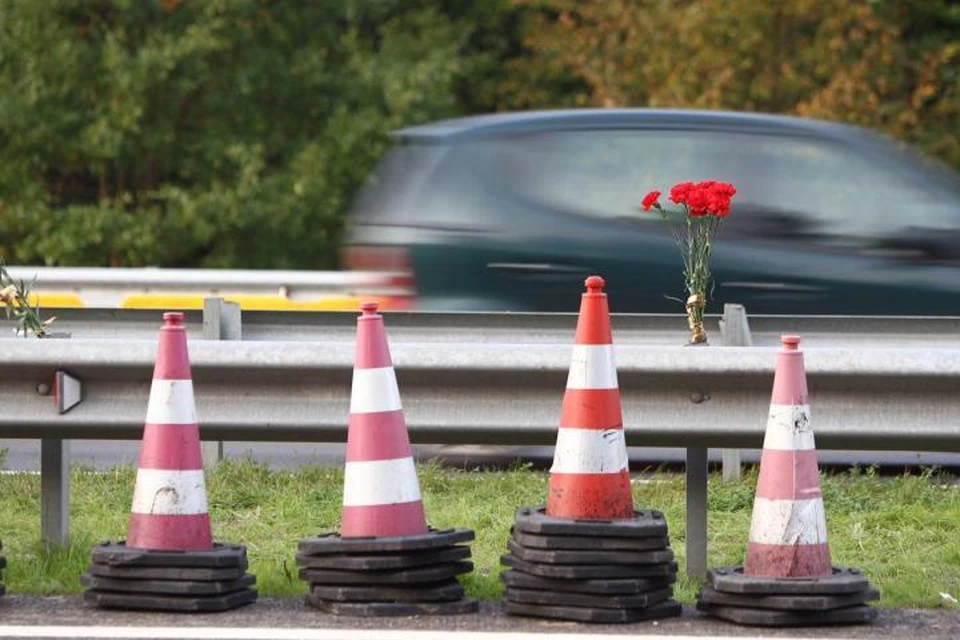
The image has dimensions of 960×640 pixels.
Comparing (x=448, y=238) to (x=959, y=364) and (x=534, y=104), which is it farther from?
(x=534, y=104)

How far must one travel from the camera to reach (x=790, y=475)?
5594 millimetres

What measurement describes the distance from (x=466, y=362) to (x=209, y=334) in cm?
270

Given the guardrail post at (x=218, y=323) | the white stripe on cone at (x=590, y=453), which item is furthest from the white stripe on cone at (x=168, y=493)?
the guardrail post at (x=218, y=323)

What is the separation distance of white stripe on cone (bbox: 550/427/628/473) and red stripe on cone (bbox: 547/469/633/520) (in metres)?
0.02

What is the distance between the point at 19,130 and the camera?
83.5 feet

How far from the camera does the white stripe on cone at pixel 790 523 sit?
5578 millimetres

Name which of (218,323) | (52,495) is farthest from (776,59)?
(52,495)

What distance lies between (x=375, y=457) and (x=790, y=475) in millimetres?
1156

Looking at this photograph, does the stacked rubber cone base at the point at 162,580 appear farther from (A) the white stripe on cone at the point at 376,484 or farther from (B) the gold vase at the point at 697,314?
(B) the gold vase at the point at 697,314

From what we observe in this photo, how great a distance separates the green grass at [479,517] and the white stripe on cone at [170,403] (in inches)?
24.2

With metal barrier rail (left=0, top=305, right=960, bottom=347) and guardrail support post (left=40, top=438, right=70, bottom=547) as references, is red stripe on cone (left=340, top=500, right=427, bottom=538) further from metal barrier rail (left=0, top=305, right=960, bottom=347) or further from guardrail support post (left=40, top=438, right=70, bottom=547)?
metal barrier rail (left=0, top=305, right=960, bottom=347)

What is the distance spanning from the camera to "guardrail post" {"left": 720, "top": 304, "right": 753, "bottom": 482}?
8.29m

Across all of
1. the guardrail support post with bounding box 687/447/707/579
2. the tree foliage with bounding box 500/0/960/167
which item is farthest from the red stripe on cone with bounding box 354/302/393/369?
the tree foliage with bounding box 500/0/960/167

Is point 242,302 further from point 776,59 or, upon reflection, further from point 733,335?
point 776,59
